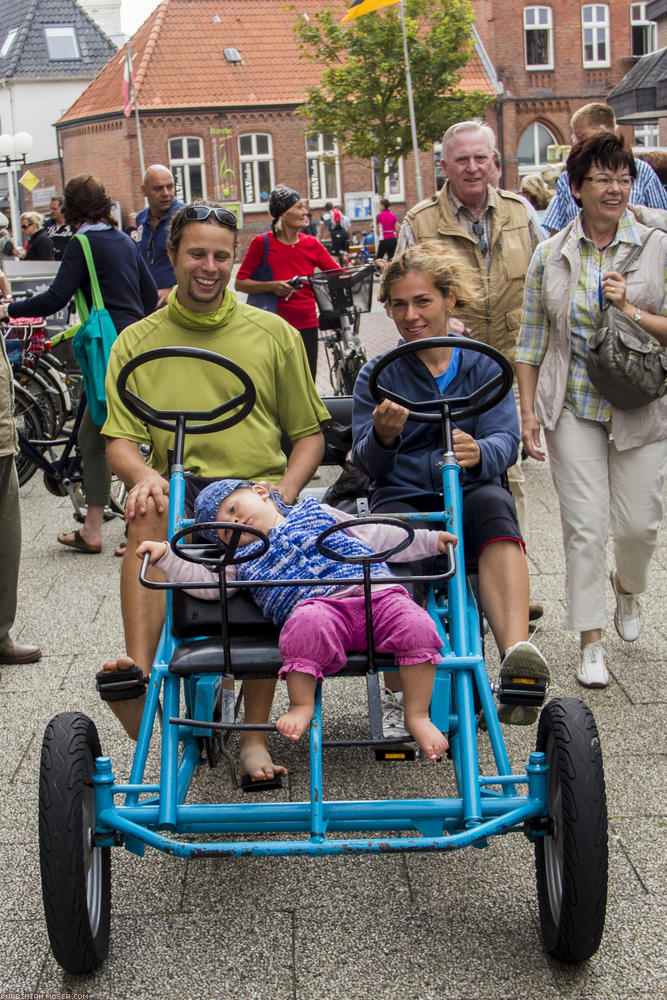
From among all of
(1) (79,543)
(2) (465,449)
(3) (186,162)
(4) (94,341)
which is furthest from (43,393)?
(3) (186,162)

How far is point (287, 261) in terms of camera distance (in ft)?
26.9

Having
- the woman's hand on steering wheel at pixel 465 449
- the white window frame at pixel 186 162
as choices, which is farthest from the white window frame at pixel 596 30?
the woman's hand on steering wheel at pixel 465 449

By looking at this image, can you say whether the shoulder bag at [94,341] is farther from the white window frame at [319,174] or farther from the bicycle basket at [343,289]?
the white window frame at [319,174]

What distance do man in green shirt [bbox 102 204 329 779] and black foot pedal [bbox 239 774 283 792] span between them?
158mm

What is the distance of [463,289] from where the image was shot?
148 inches

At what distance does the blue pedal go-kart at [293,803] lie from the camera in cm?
252

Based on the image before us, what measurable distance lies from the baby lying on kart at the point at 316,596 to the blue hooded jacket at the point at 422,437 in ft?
1.81

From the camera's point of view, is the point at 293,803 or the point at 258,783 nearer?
the point at 293,803

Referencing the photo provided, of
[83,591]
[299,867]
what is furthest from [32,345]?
[299,867]

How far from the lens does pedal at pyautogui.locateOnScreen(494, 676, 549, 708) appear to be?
10.2 ft

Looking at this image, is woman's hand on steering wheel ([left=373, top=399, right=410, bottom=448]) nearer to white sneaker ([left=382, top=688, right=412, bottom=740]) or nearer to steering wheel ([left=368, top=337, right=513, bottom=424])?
steering wheel ([left=368, top=337, right=513, bottom=424])

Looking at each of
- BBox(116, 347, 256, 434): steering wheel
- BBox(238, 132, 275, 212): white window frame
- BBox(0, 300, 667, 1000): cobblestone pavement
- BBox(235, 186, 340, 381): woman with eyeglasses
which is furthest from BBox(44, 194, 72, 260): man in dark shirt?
BBox(238, 132, 275, 212): white window frame

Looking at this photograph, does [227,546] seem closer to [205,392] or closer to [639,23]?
[205,392]

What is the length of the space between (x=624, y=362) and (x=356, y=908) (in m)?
2.09
